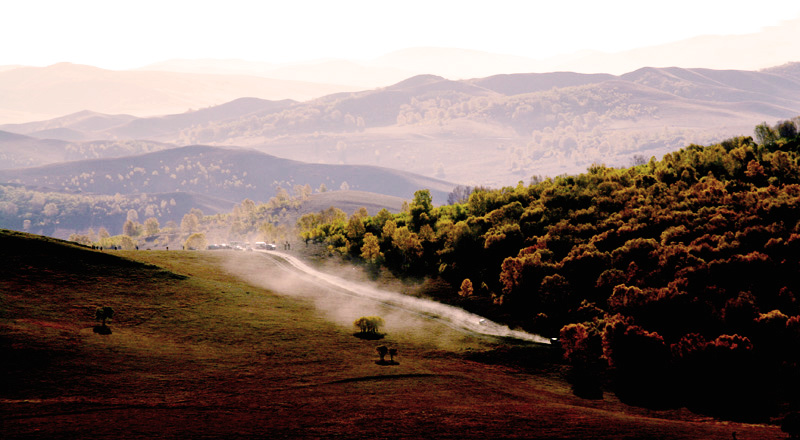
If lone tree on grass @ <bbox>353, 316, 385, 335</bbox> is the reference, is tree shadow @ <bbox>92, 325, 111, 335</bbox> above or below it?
above

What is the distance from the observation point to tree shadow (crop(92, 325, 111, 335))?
79.1 m

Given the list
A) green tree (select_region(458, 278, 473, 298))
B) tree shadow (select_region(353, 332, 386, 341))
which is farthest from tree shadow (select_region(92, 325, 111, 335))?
green tree (select_region(458, 278, 473, 298))

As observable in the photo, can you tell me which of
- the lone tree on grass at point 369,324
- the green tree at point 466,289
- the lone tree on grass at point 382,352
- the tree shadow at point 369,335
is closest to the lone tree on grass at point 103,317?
the tree shadow at point 369,335

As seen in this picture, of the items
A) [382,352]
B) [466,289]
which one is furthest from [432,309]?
[382,352]

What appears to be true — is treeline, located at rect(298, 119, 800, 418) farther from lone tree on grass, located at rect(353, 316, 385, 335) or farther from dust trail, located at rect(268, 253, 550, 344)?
lone tree on grass, located at rect(353, 316, 385, 335)

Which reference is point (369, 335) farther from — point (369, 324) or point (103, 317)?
point (103, 317)

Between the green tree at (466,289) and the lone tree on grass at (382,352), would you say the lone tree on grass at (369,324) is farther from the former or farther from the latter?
the green tree at (466,289)

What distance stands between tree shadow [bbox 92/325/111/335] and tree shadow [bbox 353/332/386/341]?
33778 mm

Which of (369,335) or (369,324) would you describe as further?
(369,324)

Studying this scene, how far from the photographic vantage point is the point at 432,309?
11544 cm

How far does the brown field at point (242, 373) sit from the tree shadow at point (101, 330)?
51.2 inches

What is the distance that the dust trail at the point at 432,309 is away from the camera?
331ft

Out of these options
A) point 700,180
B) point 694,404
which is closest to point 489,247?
point 700,180

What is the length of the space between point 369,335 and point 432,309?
24365mm
